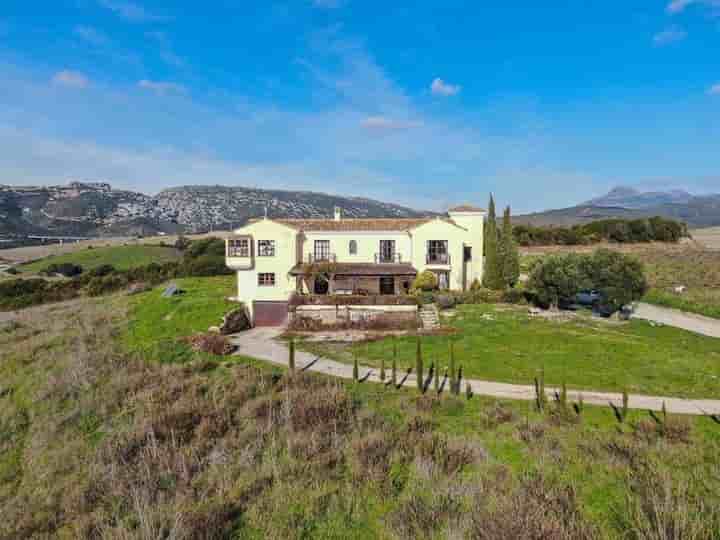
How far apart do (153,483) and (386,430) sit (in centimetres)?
622

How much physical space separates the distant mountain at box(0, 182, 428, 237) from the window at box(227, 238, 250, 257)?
9992 centimetres

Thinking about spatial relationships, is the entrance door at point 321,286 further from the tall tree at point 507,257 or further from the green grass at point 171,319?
the tall tree at point 507,257

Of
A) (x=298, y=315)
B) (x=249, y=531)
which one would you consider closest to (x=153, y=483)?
(x=249, y=531)

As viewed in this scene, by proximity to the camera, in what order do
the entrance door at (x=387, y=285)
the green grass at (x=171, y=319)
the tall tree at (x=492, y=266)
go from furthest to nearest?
the tall tree at (x=492, y=266) < the entrance door at (x=387, y=285) < the green grass at (x=171, y=319)

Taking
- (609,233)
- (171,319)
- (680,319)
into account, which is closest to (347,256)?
(171,319)

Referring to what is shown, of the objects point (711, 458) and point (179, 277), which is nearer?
point (711, 458)

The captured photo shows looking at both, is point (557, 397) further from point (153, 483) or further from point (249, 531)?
point (153, 483)

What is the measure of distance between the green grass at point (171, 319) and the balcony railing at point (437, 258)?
52.2 ft

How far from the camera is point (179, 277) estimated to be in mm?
51281

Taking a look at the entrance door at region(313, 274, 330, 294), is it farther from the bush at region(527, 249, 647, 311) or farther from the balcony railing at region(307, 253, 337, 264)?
the bush at region(527, 249, 647, 311)

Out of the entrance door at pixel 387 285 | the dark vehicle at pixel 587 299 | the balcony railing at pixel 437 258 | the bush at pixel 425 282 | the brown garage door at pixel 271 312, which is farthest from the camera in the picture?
the balcony railing at pixel 437 258

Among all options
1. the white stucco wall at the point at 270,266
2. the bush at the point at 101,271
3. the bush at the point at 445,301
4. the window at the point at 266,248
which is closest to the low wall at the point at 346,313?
the bush at the point at 445,301

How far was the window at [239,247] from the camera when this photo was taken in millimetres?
29219

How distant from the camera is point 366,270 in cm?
3030
